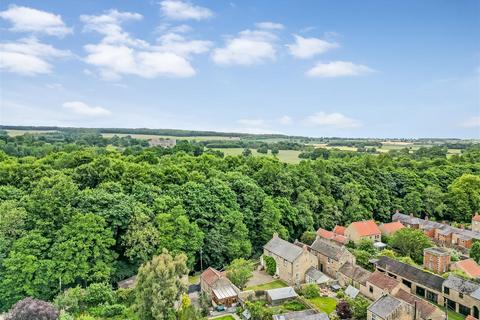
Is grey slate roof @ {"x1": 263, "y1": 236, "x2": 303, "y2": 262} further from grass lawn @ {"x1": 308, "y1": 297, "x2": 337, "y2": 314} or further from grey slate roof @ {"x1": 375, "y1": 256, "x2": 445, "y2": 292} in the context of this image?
grey slate roof @ {"x1": 375, "y1": 256, "x2": 445, "y2": 292}

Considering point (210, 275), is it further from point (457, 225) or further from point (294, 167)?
point (457, 225)

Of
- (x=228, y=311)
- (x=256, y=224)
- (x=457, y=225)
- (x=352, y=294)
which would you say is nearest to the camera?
(x=228, y=311)

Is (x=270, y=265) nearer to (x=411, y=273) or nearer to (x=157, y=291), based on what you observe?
(x=411, y=273)

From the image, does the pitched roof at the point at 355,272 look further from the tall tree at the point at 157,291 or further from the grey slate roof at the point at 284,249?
the tall tree at the point at 157,291

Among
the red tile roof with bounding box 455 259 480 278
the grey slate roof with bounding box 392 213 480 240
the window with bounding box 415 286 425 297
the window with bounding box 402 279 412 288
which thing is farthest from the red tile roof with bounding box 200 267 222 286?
the grey slate roof with bounding box 392 213 480 240

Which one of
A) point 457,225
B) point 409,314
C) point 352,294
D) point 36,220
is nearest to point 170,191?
point 36,220

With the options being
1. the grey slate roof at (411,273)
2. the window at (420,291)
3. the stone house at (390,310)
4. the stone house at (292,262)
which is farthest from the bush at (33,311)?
the window at (420,291)
